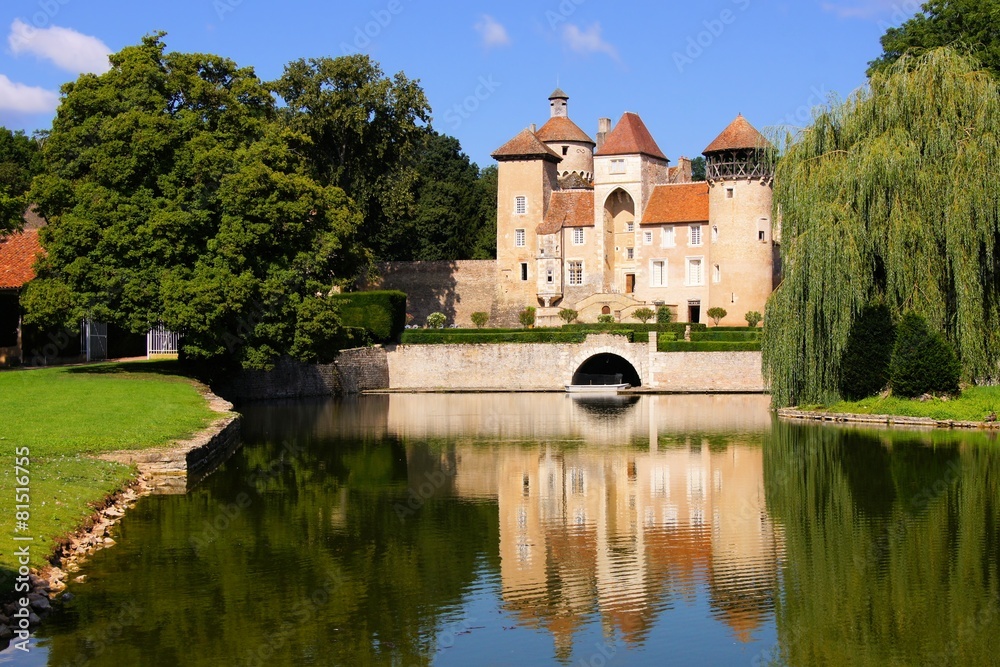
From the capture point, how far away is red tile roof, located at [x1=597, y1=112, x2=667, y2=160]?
174ft

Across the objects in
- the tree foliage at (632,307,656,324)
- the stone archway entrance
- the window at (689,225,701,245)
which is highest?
the window at (689,225,701,245)

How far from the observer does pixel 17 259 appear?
33562 mm

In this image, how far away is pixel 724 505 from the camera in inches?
653

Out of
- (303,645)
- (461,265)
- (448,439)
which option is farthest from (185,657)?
(461,265)

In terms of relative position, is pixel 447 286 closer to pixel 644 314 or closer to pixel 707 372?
pixel 644 314

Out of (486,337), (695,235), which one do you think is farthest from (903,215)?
(695,235)

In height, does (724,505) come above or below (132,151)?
below

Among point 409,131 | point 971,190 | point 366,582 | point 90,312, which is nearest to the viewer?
point 366,582

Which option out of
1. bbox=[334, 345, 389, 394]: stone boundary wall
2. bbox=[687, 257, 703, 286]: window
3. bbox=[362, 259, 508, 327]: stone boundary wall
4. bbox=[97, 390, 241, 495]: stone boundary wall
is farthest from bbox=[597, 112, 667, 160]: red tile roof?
bbox=[97, 390, 241, 495]: stone boundary wall

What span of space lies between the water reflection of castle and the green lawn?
2.45m

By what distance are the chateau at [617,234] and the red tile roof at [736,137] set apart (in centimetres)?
11

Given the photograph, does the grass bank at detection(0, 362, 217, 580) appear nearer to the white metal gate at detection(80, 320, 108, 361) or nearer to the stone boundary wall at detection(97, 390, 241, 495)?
the stone boundary wall at detection(97, 390, 241, 495)

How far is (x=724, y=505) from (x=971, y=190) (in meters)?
11.8

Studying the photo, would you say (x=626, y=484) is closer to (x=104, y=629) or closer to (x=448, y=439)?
(x=448, y=439)
